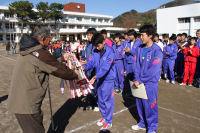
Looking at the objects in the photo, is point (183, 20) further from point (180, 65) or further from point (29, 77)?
point (29, 77)

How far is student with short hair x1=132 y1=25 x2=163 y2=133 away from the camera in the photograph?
309 centimetres

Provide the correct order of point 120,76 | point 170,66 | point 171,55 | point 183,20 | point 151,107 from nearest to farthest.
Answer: point 151,107 → point 120,76 → point 171,55 → point 170,66 → point 183,20

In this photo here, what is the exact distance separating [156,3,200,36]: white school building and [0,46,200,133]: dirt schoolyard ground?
96.1 feet

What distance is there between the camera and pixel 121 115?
427cm

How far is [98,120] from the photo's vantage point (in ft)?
13.2

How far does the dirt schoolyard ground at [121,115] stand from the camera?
3.63 metres

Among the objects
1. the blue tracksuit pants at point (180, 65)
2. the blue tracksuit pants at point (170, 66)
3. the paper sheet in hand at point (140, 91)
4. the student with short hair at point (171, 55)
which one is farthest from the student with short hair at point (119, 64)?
the blue tracksuit pants at point (180, 65)

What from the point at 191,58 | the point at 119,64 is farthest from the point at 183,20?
the point at 119,64

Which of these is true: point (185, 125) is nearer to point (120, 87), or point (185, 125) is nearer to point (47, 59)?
point (120, 87)

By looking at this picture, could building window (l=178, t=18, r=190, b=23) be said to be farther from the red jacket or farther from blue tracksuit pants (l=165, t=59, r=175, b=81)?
the red jacket

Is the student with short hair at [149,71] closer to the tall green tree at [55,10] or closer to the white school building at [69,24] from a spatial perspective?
the white school building at [69,24]

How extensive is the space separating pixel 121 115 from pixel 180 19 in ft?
113

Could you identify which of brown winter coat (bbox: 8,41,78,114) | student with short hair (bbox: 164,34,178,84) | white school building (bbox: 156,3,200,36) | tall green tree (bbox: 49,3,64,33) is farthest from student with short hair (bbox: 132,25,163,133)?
tall green tree (bbox: 49,3,64,33)

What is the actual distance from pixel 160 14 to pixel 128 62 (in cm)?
3402
